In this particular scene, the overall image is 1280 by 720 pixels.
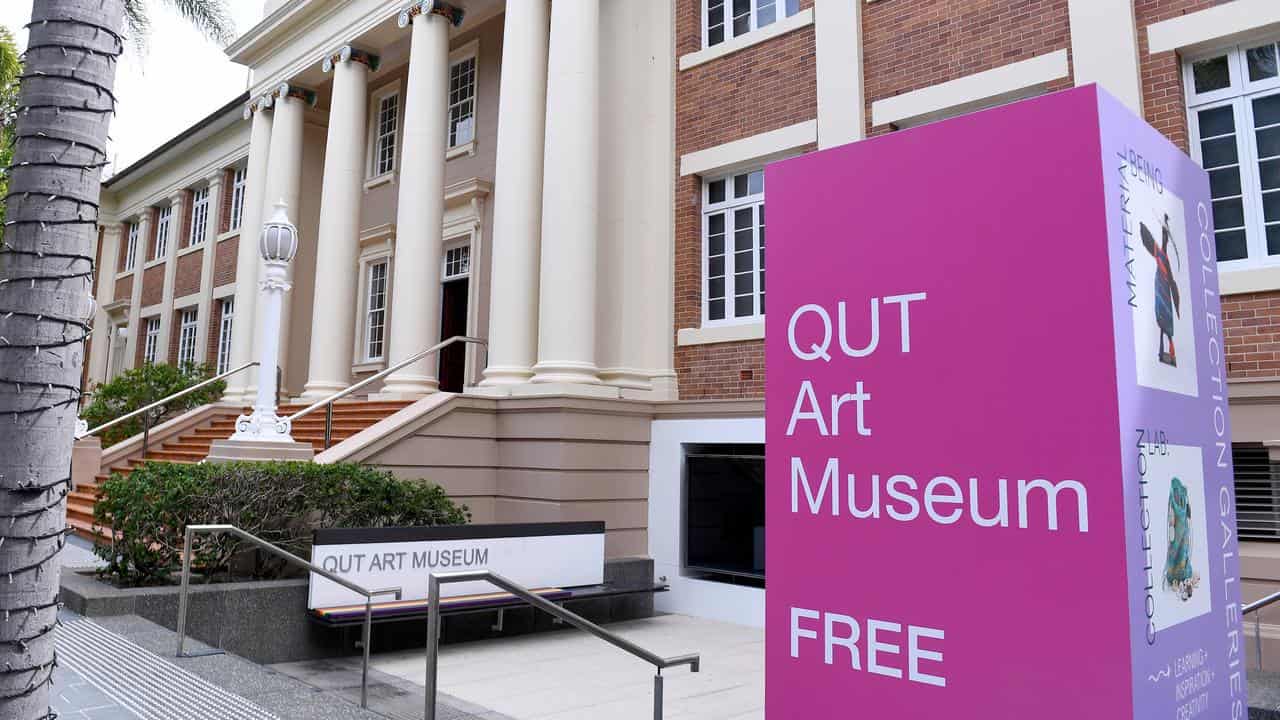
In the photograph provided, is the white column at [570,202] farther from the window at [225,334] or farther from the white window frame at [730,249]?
the window at [225,334]

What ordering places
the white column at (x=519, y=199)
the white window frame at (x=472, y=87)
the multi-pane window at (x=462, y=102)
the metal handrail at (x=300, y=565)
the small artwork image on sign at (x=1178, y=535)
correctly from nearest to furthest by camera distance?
1. the small artwork image on sign at (x=1178, y=535)
2. the metal handrail at (x=300, y=565)
3. the white column at (x=519, y=199)
4. the white window frame at (x=472, y=87)
5. the multi-pane window at (x=462, y=102)

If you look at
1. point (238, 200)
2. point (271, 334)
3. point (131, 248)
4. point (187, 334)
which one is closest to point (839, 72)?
point (271, 334)

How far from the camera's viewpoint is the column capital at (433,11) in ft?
48.8

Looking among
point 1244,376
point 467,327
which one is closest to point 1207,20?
point 1244,376

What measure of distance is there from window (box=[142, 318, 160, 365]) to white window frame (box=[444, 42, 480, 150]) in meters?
15.3

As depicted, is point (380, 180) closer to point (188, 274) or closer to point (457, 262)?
point (457, 262)

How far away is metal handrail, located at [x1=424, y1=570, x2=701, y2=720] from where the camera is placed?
4547 millimetres

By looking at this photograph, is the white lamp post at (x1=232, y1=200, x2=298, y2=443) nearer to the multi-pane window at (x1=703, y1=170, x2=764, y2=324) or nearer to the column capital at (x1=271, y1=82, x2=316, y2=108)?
the multi-pane window at (x1=703, y1=170, x2=764, y2=324)

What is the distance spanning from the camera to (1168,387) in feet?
9.32

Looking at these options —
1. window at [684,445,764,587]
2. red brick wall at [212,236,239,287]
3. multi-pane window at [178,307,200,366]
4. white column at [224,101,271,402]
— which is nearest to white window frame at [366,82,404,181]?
white column at [224,101,271,402]

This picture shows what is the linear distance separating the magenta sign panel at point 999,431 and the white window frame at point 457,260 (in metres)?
14.5

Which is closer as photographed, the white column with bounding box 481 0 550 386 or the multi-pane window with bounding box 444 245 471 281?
the white column with bounding box 481 0 550 386

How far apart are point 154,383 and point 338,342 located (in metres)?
5.57

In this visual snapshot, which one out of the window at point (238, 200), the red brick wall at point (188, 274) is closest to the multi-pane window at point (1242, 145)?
the window at point (238, 200)
